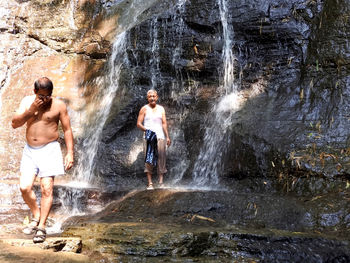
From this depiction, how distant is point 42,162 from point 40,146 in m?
0.19

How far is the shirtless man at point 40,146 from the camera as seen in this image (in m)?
4.74

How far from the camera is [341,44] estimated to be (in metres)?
8.47

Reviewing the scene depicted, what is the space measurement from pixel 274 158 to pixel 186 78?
11.6 ft

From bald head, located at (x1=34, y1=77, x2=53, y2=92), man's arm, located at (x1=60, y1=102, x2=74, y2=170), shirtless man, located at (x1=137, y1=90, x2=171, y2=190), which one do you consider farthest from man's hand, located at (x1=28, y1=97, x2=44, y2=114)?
shirtless man, located at (x1=137, y1=90, x2=171, y2=190)

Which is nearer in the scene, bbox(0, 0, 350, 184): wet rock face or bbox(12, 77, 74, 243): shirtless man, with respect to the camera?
bbox(12, 77, 74, 243): shirtless man

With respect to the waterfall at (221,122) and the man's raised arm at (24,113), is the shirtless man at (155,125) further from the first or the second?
the man's raised arm at (24,113)

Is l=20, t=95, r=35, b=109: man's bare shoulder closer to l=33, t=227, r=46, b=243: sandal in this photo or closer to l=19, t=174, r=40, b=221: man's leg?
l=19, t=174, r=40, b=221: man's leg

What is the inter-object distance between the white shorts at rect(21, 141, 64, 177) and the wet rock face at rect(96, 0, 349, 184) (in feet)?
12.7

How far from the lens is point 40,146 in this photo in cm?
490

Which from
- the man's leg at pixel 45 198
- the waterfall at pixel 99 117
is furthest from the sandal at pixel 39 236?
the waterfall at pixel 99 117

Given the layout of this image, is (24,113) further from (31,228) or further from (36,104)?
(31,228)

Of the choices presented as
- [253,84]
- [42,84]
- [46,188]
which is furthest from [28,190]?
[253,84]

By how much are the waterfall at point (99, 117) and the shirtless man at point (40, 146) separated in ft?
15.2

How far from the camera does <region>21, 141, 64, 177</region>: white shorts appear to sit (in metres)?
4.86
